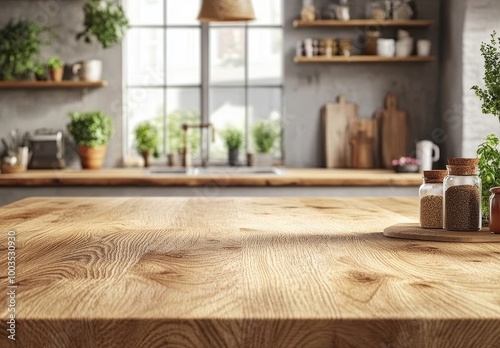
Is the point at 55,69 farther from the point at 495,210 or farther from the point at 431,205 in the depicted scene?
the point at 495,210

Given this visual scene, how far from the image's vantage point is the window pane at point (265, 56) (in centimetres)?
586

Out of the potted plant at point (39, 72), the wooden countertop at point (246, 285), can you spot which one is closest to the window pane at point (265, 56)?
the potted plant at point (39, 72)

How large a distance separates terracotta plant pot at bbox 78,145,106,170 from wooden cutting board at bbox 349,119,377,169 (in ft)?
5.69

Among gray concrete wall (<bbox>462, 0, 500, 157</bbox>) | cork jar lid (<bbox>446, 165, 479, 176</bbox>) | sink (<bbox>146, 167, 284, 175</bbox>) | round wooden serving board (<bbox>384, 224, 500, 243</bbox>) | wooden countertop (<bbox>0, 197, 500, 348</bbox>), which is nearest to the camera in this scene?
wooden countertop (<bbox>0, 197, 500, 348</bbox>)

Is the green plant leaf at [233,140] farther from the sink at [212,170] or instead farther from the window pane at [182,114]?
the window pane at [182,114]

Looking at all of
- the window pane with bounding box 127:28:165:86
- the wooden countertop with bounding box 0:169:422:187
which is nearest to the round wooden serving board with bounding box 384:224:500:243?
the wooden countertop with bounding box 0:169:422:187

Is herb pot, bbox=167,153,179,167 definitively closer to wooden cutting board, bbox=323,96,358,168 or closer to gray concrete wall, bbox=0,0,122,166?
gray concrete wall, bbox=0,0,122,166

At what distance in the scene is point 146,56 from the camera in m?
5.86

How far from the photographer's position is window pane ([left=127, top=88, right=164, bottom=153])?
229 inches

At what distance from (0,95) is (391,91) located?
2.74 meters

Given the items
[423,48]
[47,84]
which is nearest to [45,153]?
[47,84]

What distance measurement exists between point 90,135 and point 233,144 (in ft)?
3.23

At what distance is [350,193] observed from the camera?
475 centimetres

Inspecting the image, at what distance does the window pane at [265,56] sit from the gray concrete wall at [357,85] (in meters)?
0.17
